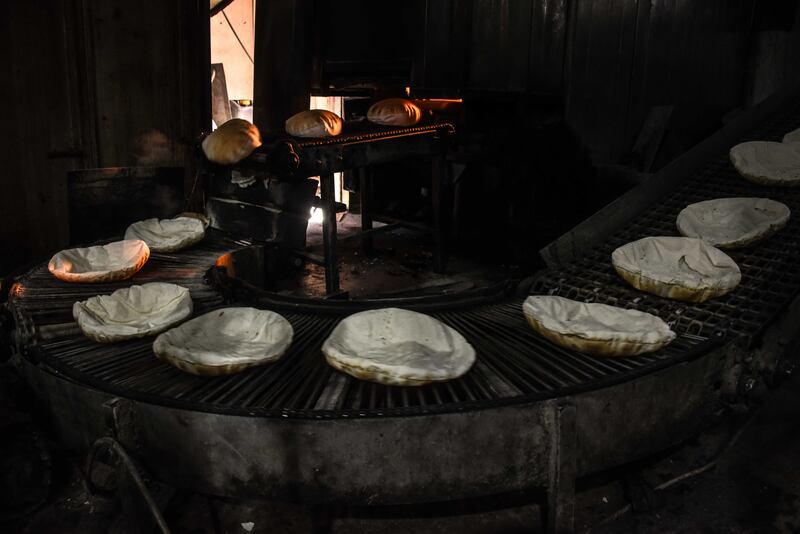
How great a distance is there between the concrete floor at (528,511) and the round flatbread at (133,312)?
1.81ft

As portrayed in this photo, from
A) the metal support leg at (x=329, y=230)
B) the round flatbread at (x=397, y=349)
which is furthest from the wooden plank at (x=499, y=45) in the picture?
the round flatbread at (x=397, y=349)

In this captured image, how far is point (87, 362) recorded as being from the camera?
7.64 feet

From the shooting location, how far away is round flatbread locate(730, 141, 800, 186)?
342 cm

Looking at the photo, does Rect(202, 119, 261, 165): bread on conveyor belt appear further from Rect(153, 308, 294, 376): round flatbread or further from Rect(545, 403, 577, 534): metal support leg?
Rect(545, 403, 577, 534): metal support leg

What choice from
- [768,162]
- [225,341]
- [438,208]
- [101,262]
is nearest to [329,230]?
[438,208]

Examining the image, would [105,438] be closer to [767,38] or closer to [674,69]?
[674,69]

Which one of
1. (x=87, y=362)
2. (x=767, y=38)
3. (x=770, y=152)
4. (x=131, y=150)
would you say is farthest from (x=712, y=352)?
(x=767, y=38)

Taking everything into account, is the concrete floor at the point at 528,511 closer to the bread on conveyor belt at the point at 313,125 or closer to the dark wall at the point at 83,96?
the dark wall at the point at 83,96

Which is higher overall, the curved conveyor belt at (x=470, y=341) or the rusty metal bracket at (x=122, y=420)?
the curved conveyor belt at (x=470, y=341)

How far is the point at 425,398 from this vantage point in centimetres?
206

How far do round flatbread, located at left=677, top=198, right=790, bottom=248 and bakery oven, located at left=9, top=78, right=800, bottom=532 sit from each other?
98mm

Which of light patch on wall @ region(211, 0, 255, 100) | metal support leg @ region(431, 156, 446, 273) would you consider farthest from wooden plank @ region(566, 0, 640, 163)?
light patch on wall @ region(211, 0, 255, 100)

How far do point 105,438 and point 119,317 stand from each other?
791mm

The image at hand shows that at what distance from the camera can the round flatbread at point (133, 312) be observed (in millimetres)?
2491
